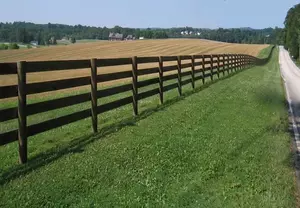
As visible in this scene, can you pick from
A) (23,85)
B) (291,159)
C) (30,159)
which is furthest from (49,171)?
(291,159)

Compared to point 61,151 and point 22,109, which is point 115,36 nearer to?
point 61,151

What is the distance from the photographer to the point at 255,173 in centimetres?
641

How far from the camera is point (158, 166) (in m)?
6.36

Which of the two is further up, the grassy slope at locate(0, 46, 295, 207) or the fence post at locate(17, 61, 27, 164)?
the fence post at locate(17, 61, 27, 164)

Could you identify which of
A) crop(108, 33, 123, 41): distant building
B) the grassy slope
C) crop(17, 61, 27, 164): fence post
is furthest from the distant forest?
crop(17, 61, 27, 164): fence post

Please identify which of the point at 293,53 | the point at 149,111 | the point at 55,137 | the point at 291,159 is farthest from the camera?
the point at 293,53

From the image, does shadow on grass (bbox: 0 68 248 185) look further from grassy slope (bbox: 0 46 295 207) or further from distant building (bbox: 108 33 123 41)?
distant building (bbox: 108 33 123 41)

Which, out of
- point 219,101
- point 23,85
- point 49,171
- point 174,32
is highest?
point 23,85

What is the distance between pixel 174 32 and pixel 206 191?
630ft

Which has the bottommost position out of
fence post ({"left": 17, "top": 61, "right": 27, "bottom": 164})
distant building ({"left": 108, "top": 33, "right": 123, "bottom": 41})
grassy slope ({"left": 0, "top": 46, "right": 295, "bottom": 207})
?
distant building ({"left": 108, "top": 33, "right": 123, "bottom": 41})

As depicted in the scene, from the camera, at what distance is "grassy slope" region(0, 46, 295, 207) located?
16.8 feet

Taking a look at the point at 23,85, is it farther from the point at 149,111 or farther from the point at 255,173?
the point at 149,111

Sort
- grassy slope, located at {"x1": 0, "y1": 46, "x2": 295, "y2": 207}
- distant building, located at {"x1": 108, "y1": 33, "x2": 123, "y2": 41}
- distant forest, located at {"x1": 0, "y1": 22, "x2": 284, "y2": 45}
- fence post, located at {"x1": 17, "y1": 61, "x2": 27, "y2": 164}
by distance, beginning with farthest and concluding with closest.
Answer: distant building, located at {"x1": 108, "y1": 33, "x2": 123, "y2": 41} → distant forest, located at {"x1": 0, "y1": 22, "x2": 284, "y2": 45} → fence post, located at {"x1": 17, "y1": 61, "x2": 27, "y2": 164} → grassy slope, located at {"x1": 0, "y1": 46, "x2": 295, "y2": 207}

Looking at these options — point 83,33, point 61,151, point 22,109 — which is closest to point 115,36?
point 83,33
